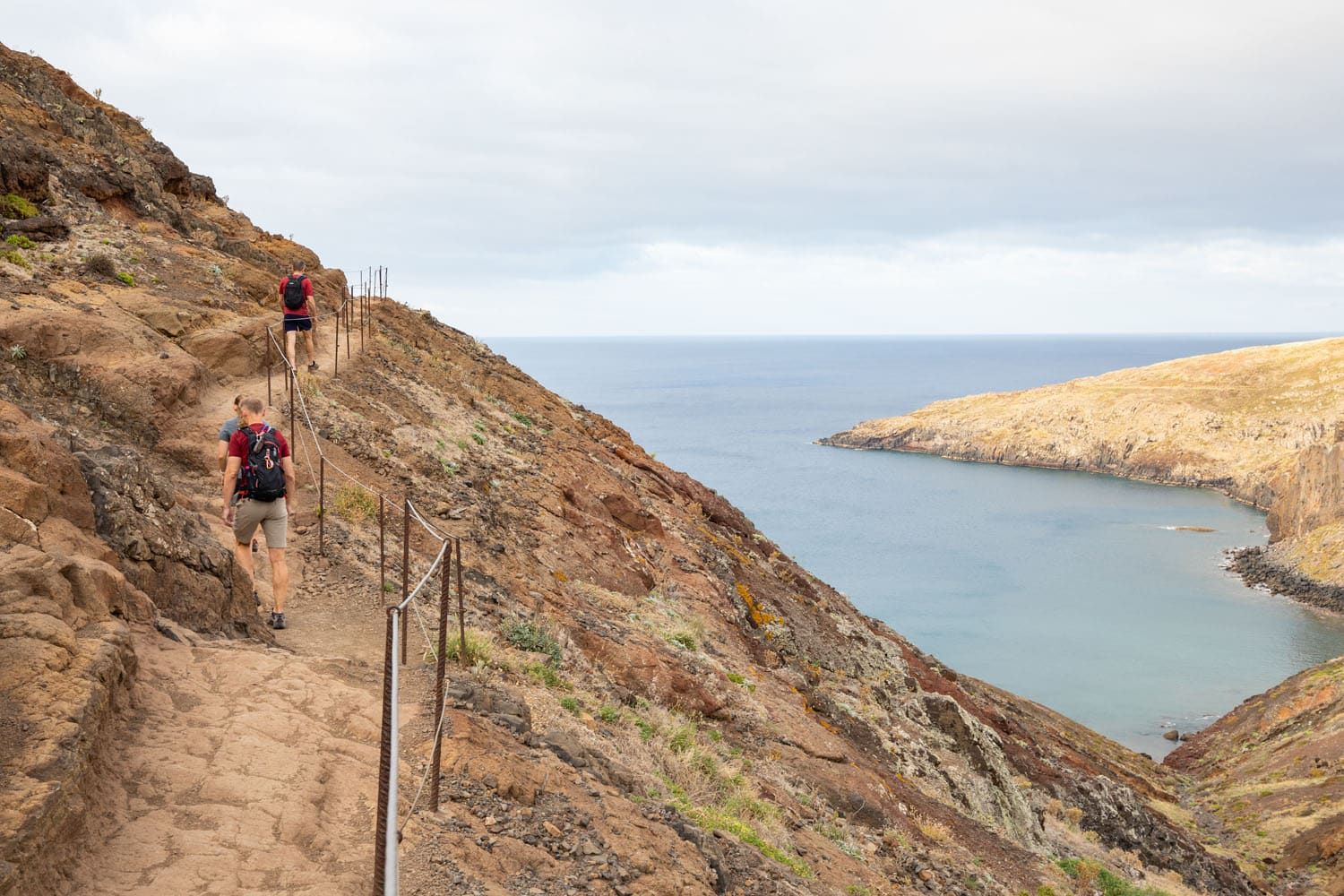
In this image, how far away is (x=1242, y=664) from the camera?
59.6m

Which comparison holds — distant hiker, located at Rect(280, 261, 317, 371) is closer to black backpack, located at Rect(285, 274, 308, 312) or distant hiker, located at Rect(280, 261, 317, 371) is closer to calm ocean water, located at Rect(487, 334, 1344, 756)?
black backpack, located at Rect(285, 274, 308, 312)

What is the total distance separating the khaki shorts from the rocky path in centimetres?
193

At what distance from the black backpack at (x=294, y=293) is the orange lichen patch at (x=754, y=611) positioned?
12.6 meters

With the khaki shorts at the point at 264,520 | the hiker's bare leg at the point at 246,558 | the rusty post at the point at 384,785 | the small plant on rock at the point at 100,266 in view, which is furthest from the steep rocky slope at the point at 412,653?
the rusty post at the point at 384,785

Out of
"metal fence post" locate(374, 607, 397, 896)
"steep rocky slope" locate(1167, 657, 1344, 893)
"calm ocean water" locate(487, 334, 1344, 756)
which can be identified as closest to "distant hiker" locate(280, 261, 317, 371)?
"metal fence post" locate(374, 607, 397, 896)

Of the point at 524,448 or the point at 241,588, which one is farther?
the point at 524,448

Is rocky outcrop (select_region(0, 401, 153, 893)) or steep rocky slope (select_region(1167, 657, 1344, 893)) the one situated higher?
rocky outcrop (select_region(0, 401, 153, 893))

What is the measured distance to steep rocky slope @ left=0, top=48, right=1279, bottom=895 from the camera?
6.48 metres

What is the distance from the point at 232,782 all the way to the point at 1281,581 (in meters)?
84.8

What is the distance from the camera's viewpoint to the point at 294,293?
60.8 ft

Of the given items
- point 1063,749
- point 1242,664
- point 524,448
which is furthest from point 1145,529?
point 524,448

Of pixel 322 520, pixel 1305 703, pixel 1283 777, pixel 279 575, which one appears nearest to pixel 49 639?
pixel 279 575

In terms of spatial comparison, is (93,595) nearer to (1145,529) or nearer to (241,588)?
(241,588)

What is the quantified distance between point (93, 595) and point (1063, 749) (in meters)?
32.1
